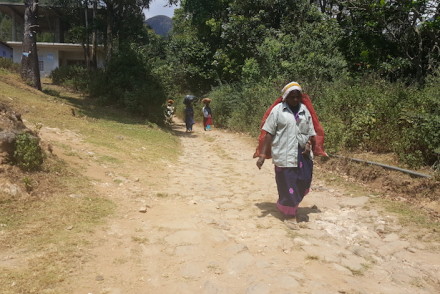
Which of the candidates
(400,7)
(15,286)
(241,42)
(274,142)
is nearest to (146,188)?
(274,142)

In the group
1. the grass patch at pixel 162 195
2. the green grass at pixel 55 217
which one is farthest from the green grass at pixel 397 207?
the green grass at pixel 55 217

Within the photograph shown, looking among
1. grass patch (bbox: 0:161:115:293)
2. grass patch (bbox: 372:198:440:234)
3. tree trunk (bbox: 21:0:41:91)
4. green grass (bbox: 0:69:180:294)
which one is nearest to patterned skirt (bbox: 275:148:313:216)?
grass patch (bbox: 372:198:440:234)

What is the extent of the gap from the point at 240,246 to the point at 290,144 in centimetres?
138

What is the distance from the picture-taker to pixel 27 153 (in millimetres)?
4457

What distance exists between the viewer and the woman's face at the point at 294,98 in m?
4.25

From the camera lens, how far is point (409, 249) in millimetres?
3766

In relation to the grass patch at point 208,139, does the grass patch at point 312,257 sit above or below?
above

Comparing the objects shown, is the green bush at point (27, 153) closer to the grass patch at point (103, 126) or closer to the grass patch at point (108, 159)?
the grass patch at point (108, 159)

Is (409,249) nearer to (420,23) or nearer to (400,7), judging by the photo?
(400,7)

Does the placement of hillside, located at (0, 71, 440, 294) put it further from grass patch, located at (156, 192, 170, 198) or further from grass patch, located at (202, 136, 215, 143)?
grass patch, located at (202, 136, 215, 143)

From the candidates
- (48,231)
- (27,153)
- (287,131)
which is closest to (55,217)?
(48,231)

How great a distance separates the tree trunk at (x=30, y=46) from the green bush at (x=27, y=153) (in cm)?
980

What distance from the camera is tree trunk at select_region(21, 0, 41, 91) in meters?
12.6

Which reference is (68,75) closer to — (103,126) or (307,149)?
(103,126)
